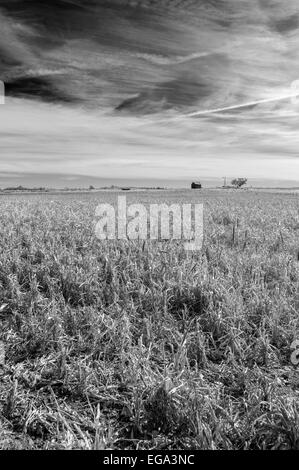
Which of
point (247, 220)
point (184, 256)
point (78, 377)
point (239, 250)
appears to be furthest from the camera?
point (247, 220)

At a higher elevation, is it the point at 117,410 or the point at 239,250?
the point at 239,250

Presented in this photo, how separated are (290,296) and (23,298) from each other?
3702 millimetres

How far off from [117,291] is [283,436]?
10.2ft

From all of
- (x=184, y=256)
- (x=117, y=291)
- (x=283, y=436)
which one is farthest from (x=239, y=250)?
(x=283, y=436)

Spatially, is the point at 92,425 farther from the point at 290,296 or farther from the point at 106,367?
the point at 290,296

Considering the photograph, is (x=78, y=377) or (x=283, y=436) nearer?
(x=283, y=436)

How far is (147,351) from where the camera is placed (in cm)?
404

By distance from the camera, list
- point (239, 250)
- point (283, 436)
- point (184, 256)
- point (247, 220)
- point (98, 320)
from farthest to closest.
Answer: point (247, 220) < point (239, 250) < point (184, 256) < point (98, 320) < point (283, 436)

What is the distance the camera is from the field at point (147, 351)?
2.94 meters

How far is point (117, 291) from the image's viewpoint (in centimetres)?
550

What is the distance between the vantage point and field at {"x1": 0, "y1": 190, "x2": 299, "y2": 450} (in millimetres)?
2936

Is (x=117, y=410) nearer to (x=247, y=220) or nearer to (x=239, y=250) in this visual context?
(x=239, y=250)

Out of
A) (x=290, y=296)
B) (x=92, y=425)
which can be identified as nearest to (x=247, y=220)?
(x=290, y=296)

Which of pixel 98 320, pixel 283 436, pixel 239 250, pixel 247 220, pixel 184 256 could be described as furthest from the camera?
pixel 247 220
